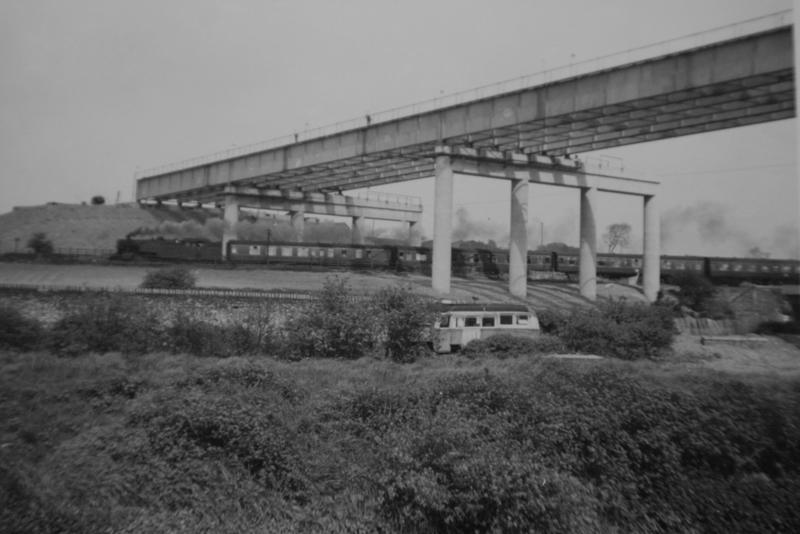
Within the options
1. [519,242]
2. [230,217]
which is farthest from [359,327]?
[230,217]

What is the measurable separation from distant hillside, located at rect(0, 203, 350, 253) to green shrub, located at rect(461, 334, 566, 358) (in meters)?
18.3

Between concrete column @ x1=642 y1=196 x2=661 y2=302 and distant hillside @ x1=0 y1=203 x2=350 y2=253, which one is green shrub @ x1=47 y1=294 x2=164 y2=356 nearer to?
distant hillside @ x1=0 y1=203 x2=350 y2=253

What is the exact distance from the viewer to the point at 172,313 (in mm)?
20359

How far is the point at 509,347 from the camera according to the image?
19.4 metres

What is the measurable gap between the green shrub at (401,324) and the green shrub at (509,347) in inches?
78.3

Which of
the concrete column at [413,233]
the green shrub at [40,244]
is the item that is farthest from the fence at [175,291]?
the concrete column at [413,233]

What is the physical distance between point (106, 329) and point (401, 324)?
1047cm

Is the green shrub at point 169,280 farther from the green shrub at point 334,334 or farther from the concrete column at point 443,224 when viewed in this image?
the concrete column at point 443,224

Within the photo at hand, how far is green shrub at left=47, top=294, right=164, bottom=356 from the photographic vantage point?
54.2 ft

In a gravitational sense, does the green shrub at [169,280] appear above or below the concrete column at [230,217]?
below

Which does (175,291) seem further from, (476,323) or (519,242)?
(519,242)

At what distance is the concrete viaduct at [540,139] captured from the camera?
77.2 ft

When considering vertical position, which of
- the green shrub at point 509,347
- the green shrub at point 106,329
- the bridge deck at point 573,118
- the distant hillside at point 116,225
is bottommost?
the green shrub at point 509,347

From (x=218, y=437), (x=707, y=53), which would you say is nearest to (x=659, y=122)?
(x=707, y=53)
